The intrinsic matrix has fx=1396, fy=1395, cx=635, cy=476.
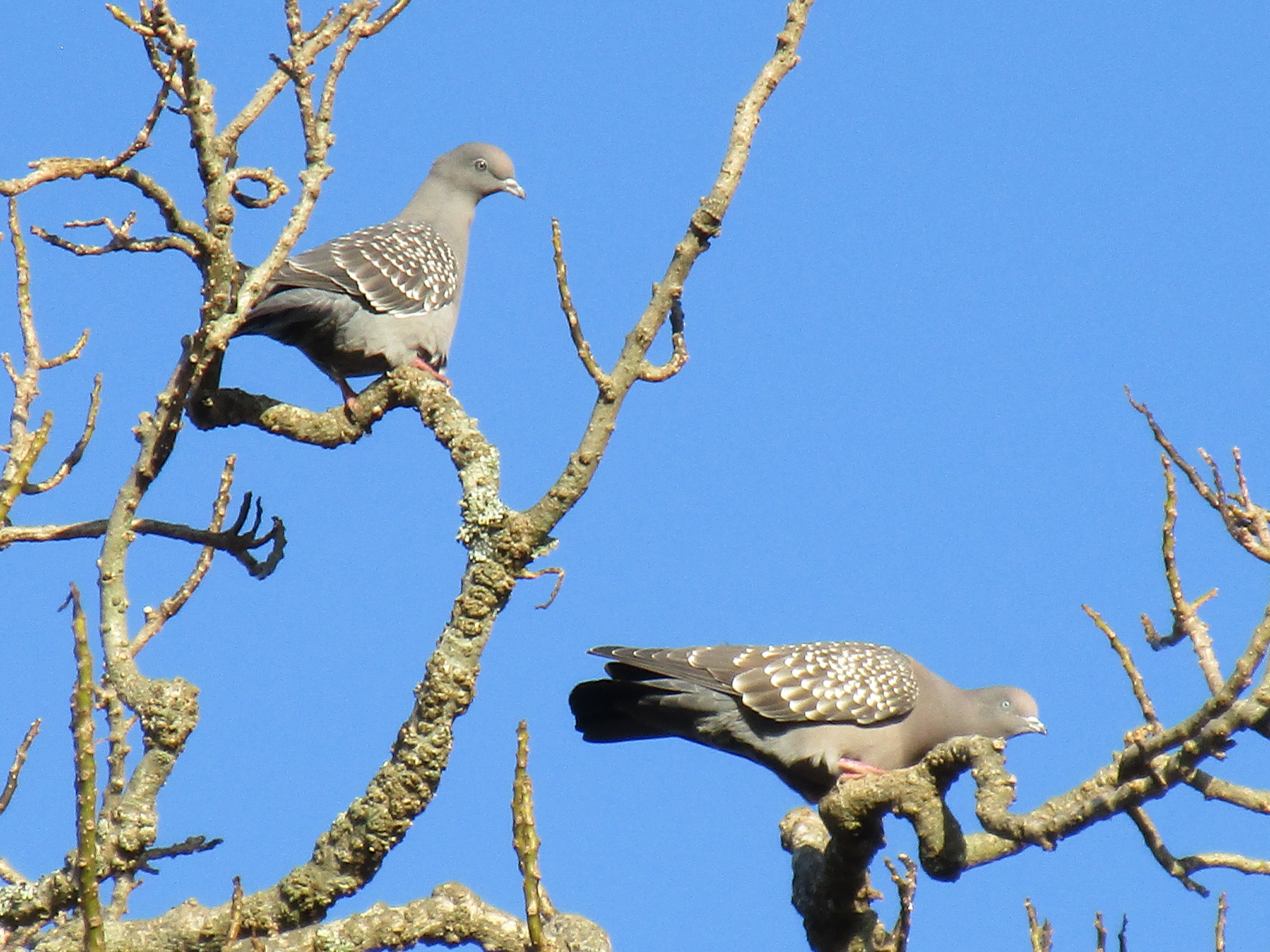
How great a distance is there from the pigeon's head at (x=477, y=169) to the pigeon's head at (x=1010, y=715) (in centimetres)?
440

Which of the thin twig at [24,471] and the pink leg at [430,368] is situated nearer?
the thin twig at [24,471]

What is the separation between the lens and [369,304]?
6.85 meters

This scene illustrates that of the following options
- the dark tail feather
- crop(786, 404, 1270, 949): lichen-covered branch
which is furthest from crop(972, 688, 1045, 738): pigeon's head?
crop(786, 404, 1270, 949): lichen-covered branch

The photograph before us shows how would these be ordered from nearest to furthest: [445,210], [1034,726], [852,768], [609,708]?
1. [609,708]
2. [852,768]
3. [1034,726]
4. [445,210]

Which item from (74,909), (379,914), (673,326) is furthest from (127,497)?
(673,326)

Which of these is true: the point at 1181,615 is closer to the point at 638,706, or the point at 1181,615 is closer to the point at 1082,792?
the point at 1082,792

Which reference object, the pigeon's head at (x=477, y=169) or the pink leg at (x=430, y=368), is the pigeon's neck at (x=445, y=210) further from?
the pink leg at (x=430, y=368)

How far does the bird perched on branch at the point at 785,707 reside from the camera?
20.0 ft

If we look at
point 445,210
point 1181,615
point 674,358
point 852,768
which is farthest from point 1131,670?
point 445,210

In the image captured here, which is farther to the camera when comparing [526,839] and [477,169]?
[477,169]

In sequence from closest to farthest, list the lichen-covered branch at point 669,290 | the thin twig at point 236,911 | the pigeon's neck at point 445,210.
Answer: the thin twig at point 236,911, the lichen-covered branch at point 669,290, the pigeon's neck at point 445,210

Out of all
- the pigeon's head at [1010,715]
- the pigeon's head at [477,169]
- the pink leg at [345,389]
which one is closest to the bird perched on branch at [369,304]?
the pink leg at [345,389]

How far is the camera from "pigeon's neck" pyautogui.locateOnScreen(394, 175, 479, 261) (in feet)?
27.7

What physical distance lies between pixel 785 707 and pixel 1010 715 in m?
1.26
